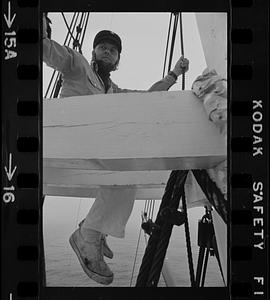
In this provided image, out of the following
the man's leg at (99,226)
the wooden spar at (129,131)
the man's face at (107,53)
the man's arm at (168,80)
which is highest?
the man's face at (107,53)

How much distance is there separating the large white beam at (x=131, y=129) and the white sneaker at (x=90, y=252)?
0.09m

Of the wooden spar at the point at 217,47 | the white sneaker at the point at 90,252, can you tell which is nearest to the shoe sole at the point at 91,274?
the white sneaker at the point at 90,252

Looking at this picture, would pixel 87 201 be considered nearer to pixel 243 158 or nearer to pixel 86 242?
pixel 86 242

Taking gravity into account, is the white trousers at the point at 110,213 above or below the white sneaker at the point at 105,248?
above

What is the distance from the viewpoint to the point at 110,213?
78 cm

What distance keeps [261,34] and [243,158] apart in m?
0.13

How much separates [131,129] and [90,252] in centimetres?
15

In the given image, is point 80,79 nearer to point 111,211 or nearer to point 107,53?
point 107,53

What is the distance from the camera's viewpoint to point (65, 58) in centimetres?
76

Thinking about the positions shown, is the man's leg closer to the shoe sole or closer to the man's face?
the shoe sole

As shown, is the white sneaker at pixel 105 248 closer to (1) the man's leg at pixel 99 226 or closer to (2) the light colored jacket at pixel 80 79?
(1) the man's leg at pixel 99 226

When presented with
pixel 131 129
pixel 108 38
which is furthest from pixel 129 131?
pixel 108 38

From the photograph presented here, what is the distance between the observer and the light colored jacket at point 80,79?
29.8 inches

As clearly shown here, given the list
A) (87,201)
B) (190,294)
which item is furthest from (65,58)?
(190,294)
